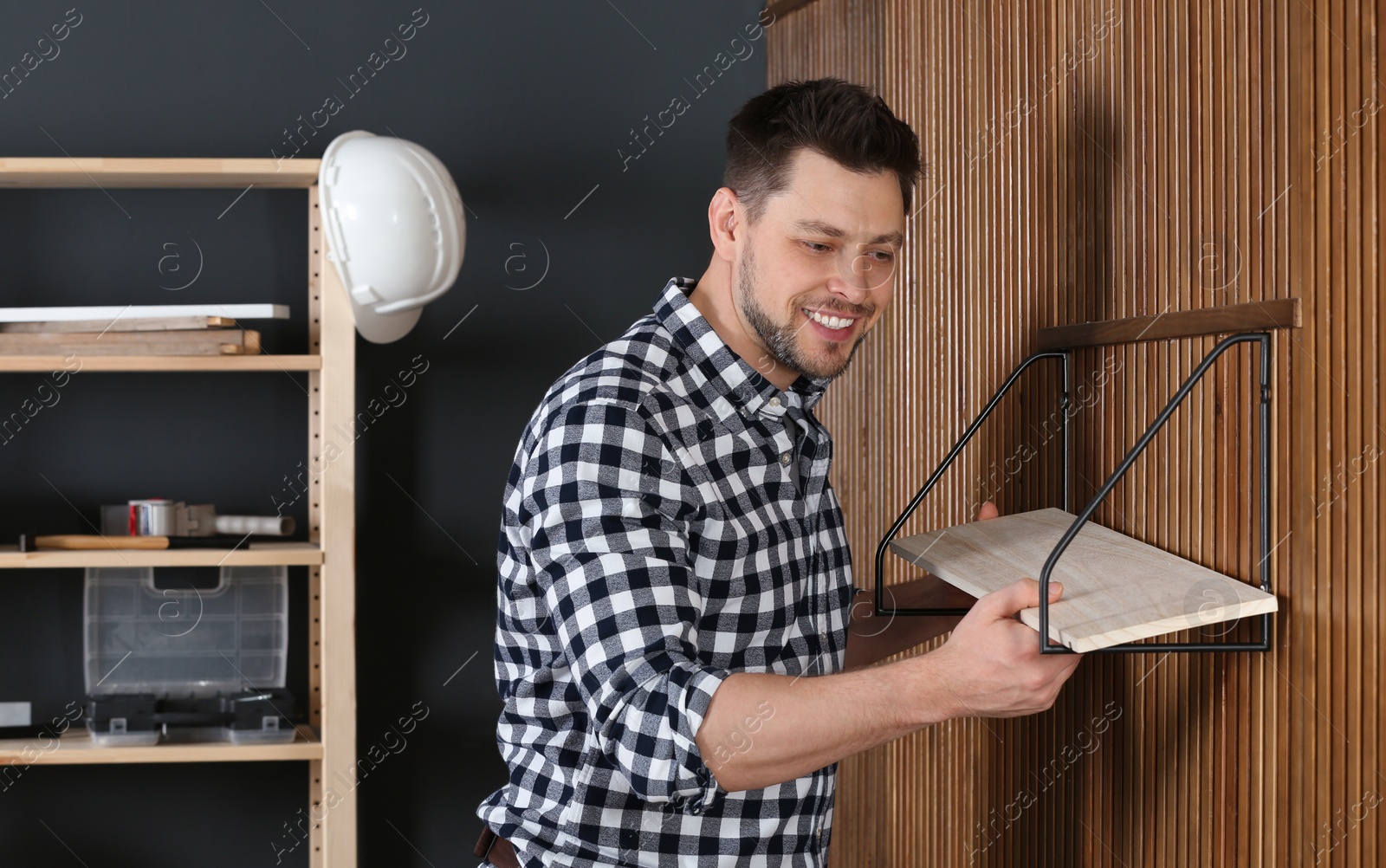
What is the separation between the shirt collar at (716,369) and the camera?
50.6 inches

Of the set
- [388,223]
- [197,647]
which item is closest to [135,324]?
[388,223]

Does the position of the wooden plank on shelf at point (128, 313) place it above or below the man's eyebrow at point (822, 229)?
above

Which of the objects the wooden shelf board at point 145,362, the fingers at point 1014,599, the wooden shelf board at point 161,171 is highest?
the wooden shelf board at point 161,171

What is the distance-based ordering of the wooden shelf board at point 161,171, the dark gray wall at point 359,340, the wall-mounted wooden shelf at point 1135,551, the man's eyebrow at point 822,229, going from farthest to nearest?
the dark gray wall at point 359,340 → the wooden shelf board at point 161,171 → the man's eyebrow at point 822,229 → the wall-mounted wooden shelf at point 1135,551

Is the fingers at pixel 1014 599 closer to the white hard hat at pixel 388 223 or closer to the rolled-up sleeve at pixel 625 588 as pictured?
the rolled-up sleeve at pixel 625 588

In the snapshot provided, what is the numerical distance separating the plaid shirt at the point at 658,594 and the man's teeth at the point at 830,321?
0.31 feet

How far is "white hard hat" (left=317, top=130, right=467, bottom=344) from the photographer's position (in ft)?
6.89

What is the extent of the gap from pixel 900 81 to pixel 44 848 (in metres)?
2.40

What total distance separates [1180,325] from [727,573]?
56 centimetres

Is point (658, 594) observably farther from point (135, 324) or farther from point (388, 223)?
point (135, 324)

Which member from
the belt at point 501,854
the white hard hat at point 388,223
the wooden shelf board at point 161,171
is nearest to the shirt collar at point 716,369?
the belt at point 501,854

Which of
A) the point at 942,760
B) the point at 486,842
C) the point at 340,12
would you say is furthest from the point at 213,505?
the point at 942,760

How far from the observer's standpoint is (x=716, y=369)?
51.2 inches

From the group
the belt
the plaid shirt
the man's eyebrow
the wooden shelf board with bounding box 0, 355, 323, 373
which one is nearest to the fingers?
the plaid shirt
